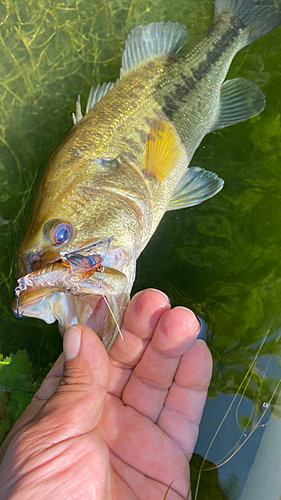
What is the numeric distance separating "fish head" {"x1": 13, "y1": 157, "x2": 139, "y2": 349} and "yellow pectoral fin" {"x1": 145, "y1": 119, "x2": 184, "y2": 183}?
16.1 inches

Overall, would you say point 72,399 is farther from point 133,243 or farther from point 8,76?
point 8,76

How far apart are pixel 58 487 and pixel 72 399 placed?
39 centimetres

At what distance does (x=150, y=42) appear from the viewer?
277 cm

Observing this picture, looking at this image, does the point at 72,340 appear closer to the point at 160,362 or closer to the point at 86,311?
the point at 86,311

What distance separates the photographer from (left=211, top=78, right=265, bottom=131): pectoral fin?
3.03 m

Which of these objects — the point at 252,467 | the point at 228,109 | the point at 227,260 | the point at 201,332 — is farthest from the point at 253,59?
the point at 252,467

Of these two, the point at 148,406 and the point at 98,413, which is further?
the point at 148,406

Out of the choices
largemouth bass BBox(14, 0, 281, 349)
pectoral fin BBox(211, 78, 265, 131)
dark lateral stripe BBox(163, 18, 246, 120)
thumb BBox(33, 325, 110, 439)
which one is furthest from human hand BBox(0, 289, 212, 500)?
pectoral fin BBox(211, 78, 265, 131)

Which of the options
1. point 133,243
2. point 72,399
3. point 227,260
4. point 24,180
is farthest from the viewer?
point 24,180

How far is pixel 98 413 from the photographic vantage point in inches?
78.7

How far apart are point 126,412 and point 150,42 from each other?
2682 mm

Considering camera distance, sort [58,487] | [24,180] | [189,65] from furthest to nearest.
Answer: [24,180] < [189,65] < [58,487]

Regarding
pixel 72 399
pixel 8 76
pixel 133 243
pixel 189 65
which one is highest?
pixel 8 76

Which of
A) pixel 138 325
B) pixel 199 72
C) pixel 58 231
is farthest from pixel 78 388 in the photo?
pixel 199 72
